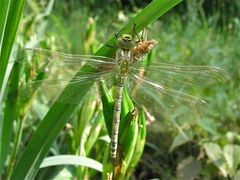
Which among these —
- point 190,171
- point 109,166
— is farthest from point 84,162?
point 190,171

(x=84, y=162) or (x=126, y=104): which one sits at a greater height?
(x=126, y=104)

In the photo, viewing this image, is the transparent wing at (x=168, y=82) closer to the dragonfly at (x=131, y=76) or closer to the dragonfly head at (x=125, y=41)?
the dragonfly at (x=131, y=76)

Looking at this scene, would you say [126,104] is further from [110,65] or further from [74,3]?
[74,3]

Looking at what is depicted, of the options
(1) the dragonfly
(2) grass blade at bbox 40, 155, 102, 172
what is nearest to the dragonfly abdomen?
(1) the dragonfly

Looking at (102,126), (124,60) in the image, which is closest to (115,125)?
(124,60)

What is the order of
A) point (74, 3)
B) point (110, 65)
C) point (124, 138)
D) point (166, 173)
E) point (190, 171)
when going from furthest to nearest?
1. point (74, 3)
2. point (166, 173)
3. point (190, 171)
4. point (110, 65)
5. point (124, 138)

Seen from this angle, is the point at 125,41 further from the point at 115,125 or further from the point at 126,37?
the point at 115,125

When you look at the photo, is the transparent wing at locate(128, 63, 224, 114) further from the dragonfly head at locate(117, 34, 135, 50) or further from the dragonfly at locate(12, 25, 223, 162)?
the dragonfly head at locate(117, 34, 135, 50)
